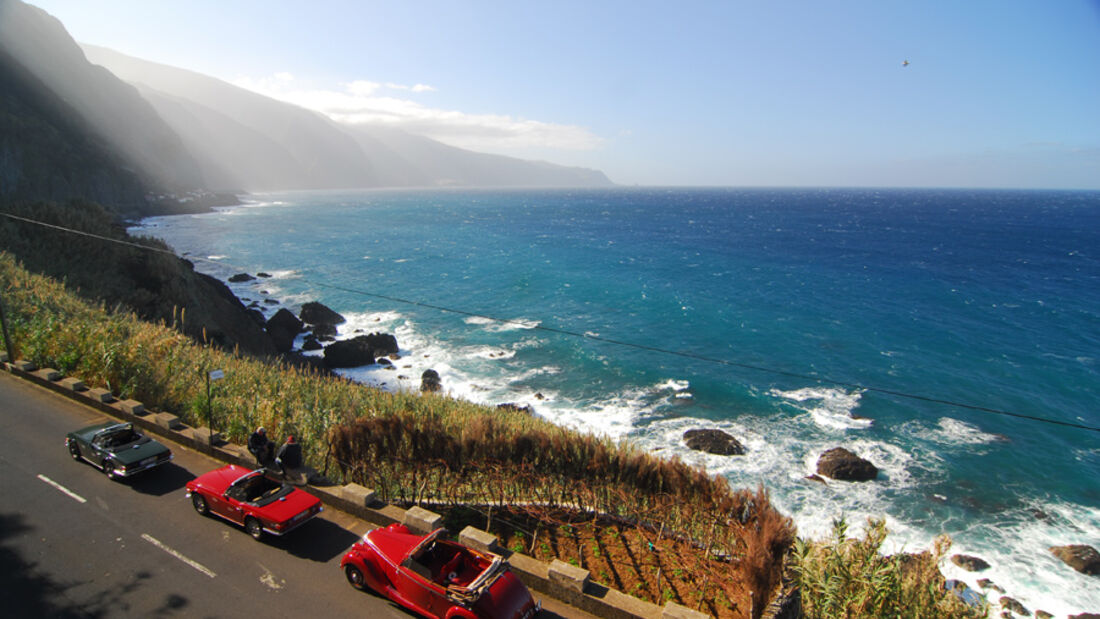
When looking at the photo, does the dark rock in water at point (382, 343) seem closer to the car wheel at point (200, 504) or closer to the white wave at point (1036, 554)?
the car wheel at point (200, 504)

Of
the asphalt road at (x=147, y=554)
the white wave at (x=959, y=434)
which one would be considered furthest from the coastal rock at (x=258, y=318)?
the white wave at (x=959, y=434)

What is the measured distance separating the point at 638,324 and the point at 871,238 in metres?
76.1

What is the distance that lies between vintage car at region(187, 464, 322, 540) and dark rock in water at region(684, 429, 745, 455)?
1986cm

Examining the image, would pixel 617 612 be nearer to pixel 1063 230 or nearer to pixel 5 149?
pixel 5 149

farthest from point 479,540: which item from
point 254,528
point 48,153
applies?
point 48,153

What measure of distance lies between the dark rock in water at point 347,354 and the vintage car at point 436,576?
2962 cm

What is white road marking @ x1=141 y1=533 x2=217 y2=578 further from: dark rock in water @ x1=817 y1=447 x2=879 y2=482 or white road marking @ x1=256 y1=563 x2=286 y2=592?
dark rock in water @ x1=817 y1=447 x2=879 y2=482

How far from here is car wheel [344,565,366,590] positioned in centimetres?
840

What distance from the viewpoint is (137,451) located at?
37.2 feet

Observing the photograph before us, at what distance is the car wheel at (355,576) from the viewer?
8.40 metres

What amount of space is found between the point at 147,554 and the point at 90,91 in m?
162

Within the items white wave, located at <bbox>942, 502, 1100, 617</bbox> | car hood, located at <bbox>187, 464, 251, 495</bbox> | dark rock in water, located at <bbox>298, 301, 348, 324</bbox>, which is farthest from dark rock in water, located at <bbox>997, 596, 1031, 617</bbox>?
dark rock in water, located at <bbox>298, 301, 348, 324</bbox>

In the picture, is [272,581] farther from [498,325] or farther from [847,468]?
[498,325]

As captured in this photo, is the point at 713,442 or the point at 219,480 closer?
the point at 219,480
